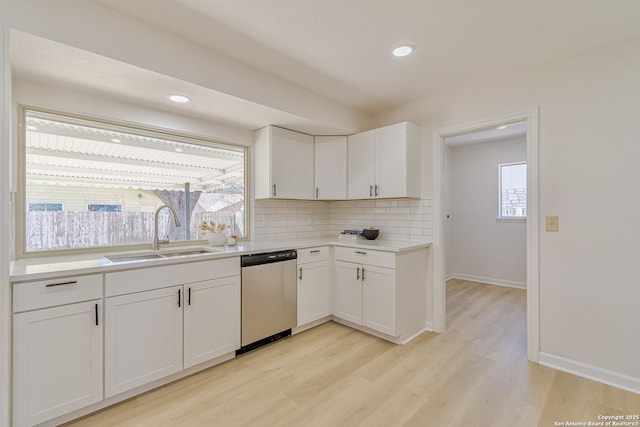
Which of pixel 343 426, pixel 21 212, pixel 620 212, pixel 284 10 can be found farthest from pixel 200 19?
pixel 620 212

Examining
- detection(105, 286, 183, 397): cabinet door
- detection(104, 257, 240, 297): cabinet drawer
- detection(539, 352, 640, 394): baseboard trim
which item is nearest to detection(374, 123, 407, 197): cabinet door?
detection(104, 257, 240, 297): cabinet drawer

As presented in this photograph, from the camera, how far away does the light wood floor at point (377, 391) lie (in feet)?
5.82

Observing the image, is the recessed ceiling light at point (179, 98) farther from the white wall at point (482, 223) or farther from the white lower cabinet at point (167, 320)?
the white wall at point (482, 223)

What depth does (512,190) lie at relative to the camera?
4.75 metres

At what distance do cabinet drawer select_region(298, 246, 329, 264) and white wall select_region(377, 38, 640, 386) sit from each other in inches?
78.3

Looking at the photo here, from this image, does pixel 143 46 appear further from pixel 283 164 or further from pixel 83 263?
pixel 283 164

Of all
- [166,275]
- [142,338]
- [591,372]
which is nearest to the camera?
[142,338]

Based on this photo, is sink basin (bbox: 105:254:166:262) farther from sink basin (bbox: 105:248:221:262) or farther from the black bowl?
the black bowl

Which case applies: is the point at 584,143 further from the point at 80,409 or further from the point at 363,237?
the point at 80,409

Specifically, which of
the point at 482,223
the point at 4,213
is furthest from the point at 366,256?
the point at 482,223

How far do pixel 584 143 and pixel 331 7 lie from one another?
2172 mm

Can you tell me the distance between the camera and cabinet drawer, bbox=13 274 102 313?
1564 millimetres

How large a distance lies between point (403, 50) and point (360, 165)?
4.56ft

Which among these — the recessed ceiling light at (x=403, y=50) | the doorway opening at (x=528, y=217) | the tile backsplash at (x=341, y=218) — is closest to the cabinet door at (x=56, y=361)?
the tile backsplash at (x=341, y=218)
